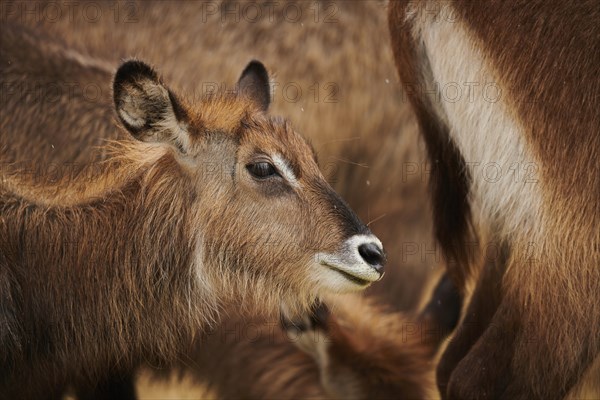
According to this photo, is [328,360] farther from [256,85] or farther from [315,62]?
[315,62]

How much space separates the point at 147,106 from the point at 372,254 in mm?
1096

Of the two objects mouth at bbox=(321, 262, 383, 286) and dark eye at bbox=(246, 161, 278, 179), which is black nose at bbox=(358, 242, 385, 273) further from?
dark eye at bbox=(246, 161, 278, 179)

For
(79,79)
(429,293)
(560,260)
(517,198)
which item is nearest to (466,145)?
(517,198)

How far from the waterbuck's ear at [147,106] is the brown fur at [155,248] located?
0.09 feet

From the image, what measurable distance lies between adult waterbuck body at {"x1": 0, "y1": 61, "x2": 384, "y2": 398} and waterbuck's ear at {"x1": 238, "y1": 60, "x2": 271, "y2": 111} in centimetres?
32

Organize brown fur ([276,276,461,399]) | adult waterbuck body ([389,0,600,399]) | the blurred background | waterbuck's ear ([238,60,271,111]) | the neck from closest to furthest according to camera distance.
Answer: adult waterbuck body ([389,0,600,399]) < the neck < waterbuck's ear ([238,60,271,111]) < brown fur ([276,276,461,399]) < the blurred background

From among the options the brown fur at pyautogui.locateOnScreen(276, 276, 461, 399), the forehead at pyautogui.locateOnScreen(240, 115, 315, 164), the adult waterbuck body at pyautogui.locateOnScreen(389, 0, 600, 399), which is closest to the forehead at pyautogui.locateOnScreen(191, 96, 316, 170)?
the forehead at pyautogui.locateOnScreen(240, 115, 315, 164)

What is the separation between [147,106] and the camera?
5.09m

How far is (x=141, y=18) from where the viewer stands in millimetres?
7879

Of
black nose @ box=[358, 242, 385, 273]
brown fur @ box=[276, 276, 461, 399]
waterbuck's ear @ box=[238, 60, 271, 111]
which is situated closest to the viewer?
black nose @ box=[358, 242, 385, 273]

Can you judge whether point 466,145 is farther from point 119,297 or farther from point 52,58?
point 52,58

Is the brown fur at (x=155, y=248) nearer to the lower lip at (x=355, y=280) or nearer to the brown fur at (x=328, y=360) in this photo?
the lower lip at (x=355, y=280)

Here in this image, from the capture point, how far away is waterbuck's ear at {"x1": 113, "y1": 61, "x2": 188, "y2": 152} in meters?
5.02

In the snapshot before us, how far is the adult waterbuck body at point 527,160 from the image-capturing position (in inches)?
201
